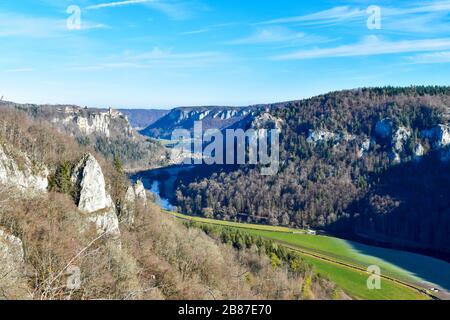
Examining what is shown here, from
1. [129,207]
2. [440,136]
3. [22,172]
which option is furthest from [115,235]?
[440,136]

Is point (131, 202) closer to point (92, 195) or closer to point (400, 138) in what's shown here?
point (92, 195)

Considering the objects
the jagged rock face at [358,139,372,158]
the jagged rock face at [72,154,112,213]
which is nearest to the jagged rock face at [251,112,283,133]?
the jagged rock face at [358,139,372,158]

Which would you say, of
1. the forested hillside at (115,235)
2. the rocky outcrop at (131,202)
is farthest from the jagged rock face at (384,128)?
the rocky outcrop at (131,202)

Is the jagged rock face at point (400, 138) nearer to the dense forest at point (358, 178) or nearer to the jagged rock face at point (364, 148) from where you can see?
the dense forest at point (358, 178)

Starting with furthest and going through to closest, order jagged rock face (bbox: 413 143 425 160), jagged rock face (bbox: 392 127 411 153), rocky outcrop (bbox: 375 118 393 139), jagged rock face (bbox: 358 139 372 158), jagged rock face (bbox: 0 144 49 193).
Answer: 1. jagged rock face (bbox: 358 139 372 158)
2. rocky outcrop (bbox: 375 118 393 139)
3. jagged rock face (bbox: 392 127 411 153)
4. jagged rock face (bbox: 413 143 425 160)
5. jagged rock face (bbox: 0 144 49 193)

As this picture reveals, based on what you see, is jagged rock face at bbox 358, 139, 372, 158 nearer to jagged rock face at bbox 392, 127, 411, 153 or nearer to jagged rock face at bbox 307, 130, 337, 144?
jagged rock face at bbox 392, 127, 411, 153
